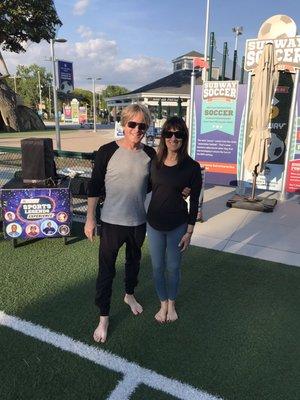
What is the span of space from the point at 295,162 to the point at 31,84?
9067 centimetres

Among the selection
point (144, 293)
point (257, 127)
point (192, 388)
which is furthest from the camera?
point (257, 127)

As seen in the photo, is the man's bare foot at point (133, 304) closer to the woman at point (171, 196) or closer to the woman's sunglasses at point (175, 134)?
the woman at point (171, 196)

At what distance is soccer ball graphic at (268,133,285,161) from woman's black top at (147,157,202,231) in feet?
17.9

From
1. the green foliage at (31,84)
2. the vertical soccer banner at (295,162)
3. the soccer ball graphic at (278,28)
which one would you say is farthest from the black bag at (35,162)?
the green foliage at (31,84)

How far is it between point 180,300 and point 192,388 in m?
1.16

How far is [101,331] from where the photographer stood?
2.97 metres

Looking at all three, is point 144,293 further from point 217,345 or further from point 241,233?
point 241,233

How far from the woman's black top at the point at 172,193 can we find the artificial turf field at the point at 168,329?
101cm

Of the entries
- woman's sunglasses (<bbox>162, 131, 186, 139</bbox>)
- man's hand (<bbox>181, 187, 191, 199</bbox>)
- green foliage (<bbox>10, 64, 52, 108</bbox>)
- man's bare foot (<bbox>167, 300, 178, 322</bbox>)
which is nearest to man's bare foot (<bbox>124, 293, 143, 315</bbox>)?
man's bare foot (<bbox>167, 300, 178, 322</bbox>)

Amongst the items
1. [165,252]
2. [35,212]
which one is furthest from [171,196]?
[35,212]

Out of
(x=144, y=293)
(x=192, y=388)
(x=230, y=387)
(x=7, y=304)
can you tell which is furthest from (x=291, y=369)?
(x=7, y=304)

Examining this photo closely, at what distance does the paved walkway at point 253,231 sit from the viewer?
191 inches

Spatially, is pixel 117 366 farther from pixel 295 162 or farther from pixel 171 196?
pixel 295 162

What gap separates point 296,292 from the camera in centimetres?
376
